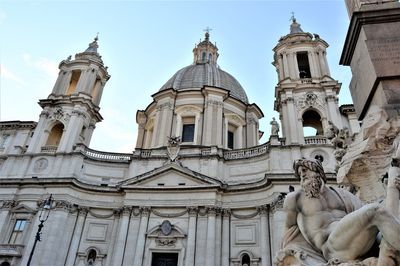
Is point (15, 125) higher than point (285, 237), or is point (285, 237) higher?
point (15, 125)

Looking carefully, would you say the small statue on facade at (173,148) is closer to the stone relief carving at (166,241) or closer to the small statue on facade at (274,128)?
the stone relief carving at (166,241)

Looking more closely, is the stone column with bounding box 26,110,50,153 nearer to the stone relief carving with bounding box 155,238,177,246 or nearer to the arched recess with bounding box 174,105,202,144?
the arched recess with bounding box 174,105,202,144

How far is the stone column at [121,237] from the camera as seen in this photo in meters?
19.9

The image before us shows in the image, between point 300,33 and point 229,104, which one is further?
point 229,104

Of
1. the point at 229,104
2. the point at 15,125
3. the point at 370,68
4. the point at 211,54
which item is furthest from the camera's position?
the point at 211,54

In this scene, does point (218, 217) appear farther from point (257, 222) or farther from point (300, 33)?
point (300, 33)

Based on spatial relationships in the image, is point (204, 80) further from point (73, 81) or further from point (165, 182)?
point (165, 182)

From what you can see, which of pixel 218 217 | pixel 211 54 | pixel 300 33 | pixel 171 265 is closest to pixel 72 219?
pixel 171 265

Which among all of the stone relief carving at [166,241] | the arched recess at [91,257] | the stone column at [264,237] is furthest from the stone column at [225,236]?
the arched recess at [91,257]

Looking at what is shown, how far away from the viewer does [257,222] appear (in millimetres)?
20859

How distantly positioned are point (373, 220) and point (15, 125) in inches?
1241

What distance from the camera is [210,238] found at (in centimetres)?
2014

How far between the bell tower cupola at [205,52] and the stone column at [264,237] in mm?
24529

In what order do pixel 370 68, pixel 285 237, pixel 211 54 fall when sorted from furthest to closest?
pixel 211 54 → pixel 370 68 → pixel 285 237
